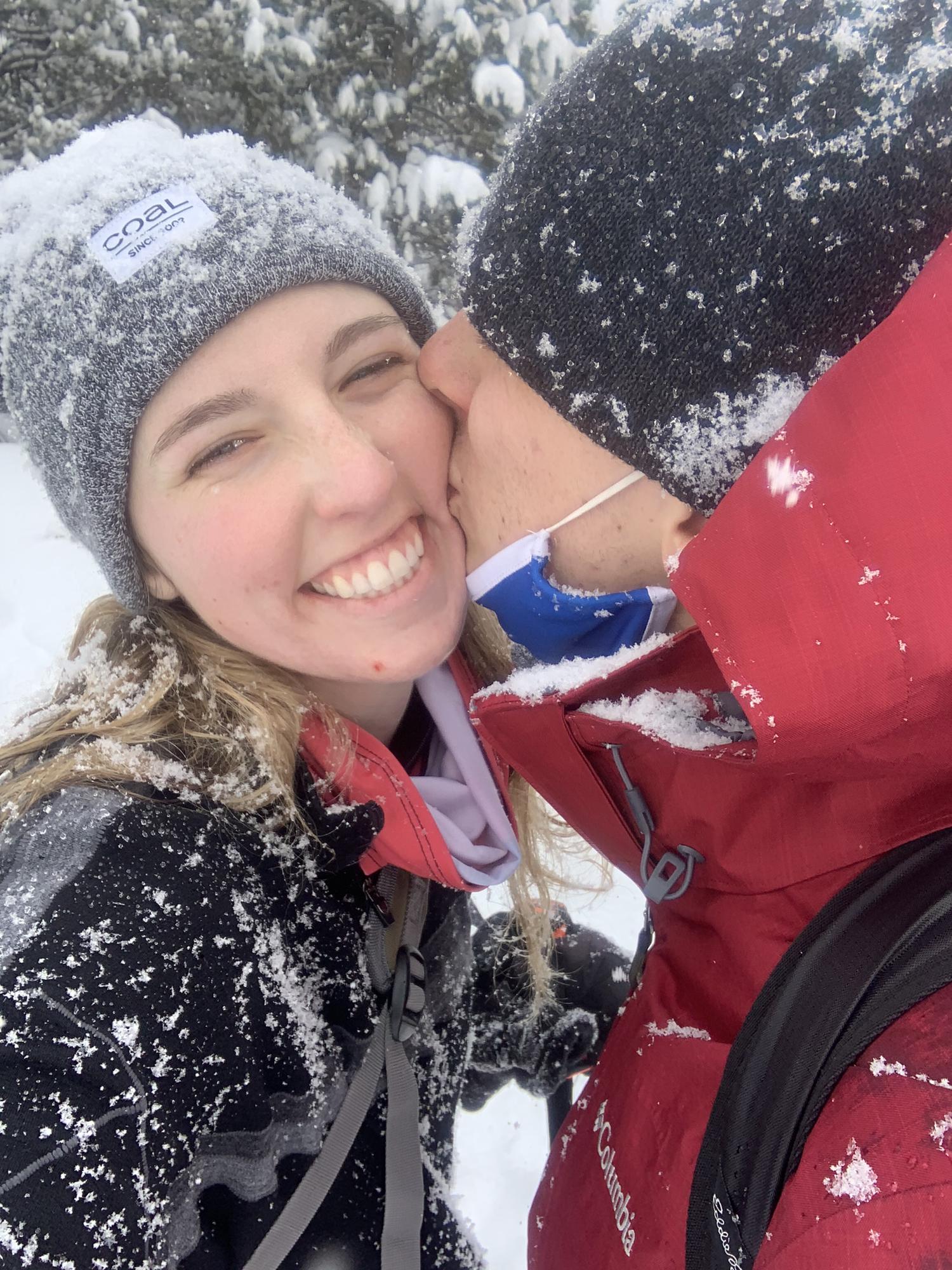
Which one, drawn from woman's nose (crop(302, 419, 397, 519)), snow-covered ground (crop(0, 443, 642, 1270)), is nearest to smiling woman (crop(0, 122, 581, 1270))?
woman's nose (crop(302, 419, 397, 519))

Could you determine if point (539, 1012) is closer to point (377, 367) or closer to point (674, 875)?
point (674, 875)

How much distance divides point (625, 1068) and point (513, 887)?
102 centimetres

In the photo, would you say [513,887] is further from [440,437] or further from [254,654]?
[440,437]

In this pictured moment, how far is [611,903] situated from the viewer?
3.69m

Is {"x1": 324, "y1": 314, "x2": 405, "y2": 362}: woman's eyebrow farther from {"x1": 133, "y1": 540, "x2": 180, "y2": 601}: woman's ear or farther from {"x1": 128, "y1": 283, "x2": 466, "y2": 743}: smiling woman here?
{"x1": 133, "y1": 540, "x2": 180, "y2": 601}: woman's ear

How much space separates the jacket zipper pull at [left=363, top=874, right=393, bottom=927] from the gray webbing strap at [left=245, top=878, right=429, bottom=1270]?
0.07 metres

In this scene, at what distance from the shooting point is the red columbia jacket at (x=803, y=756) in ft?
2.37

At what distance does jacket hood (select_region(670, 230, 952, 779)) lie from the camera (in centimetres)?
73

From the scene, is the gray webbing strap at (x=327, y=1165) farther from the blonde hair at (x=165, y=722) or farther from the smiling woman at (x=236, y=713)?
the blonde hair at (x=165, y=722)

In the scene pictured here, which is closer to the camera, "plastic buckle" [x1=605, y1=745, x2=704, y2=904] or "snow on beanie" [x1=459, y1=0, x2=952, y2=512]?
"snow on beanie" [x1=459, y1=0, x2=952, y2=512]

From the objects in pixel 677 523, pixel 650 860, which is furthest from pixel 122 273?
pixel 650 860

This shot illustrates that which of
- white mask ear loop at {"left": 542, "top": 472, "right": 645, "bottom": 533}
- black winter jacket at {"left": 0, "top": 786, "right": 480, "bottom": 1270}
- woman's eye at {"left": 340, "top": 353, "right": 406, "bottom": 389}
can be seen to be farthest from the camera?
woman's eye at {"left": 340, "top": 353, "right": 406, "bottom": 389}

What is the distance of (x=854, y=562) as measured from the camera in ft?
2.48

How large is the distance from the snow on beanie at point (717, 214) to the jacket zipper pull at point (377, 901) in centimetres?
98
